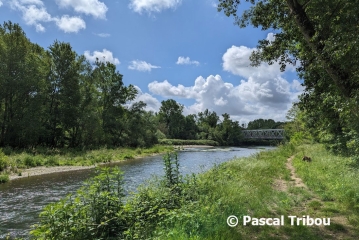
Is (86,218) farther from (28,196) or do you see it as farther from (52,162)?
(52,162)

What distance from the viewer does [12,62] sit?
89.8ft

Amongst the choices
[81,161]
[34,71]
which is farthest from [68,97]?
[81,161]

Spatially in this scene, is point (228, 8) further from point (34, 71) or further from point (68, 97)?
point (68, 97)

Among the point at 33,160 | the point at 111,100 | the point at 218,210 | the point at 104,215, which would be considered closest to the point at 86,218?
the point at 104,215

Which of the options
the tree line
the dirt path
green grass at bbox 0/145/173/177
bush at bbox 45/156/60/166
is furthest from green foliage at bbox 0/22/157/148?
the dirt path

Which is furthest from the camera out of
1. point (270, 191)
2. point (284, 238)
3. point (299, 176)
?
point (299, 176)

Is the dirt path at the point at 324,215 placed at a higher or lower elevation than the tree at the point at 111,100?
lower

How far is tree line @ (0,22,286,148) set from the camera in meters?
27.8

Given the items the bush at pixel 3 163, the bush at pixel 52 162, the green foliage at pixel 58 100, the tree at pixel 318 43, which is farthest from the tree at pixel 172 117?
the tree at pixel 318 43

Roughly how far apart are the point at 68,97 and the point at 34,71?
21.3ft

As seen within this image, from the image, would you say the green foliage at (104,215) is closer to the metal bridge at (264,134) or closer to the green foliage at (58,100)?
the green foliage at (58,100)

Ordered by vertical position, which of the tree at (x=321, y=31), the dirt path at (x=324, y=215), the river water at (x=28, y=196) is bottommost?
the river water at (x=28, y=196)

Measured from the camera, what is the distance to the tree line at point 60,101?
2783 centimetres

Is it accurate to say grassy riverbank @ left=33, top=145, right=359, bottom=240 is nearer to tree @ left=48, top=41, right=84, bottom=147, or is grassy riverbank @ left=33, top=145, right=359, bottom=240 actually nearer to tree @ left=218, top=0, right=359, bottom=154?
tree @ left=218, top=0, right=359, bottom=154
